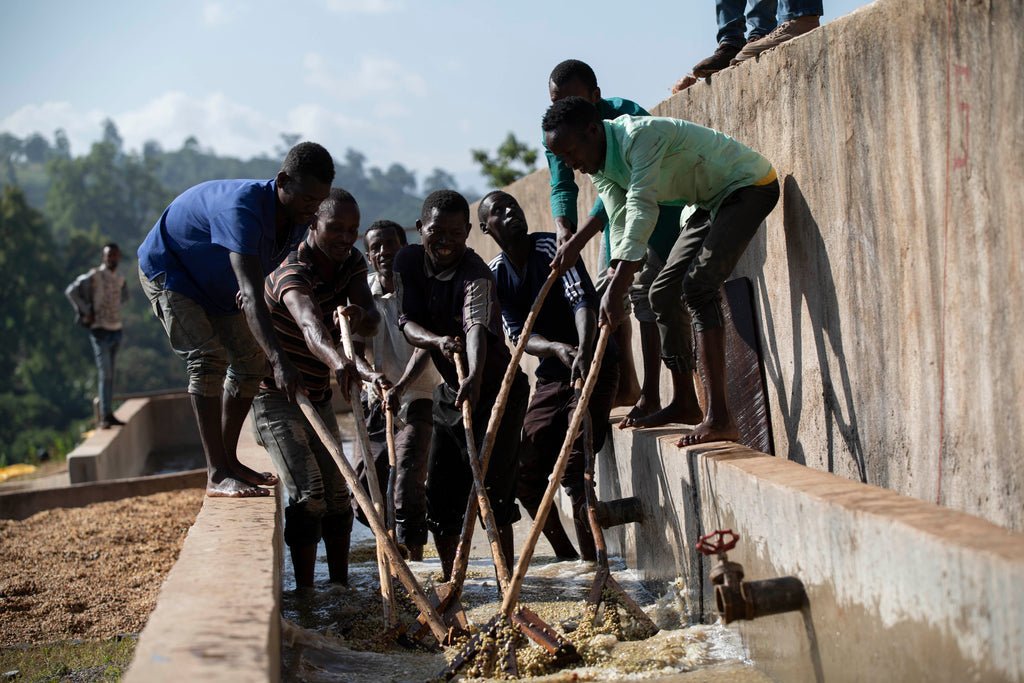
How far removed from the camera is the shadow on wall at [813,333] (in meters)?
5.06

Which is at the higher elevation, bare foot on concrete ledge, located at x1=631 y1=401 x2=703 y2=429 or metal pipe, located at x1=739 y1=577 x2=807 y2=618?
bare foot on concrete ledge, located at x1=631 y1=401 x2=703 y2=429

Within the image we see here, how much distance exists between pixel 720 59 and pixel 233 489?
3813 millimetres

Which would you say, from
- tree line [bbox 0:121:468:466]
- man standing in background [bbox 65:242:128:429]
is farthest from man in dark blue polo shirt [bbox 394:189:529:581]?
tree line [bbox 0:121:468:466]

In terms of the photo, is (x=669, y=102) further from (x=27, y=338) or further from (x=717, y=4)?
(x=27, y=338)

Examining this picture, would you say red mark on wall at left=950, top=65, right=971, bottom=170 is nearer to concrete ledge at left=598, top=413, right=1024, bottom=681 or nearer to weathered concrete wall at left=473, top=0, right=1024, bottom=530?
weathered concrete wall at left=473, top=0, right=1024, bottom=530

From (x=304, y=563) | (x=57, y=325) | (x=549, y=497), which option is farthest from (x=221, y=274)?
(x=57, y=325)

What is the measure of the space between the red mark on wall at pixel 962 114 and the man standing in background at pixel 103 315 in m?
11.5

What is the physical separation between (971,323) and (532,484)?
9.29 ft

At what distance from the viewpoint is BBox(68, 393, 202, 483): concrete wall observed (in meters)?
11.3

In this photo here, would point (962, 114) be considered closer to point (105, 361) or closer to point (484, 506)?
point (484, 506)

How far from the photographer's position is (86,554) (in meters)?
7.34

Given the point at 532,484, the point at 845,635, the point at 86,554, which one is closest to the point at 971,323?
the point at 845,635

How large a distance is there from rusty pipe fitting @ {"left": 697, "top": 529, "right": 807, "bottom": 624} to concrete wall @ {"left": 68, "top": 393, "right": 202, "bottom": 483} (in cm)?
905

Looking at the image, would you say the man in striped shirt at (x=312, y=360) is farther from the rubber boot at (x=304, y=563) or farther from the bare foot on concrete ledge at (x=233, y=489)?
the bare foot on concrete ledge at (x=233, y=489)
